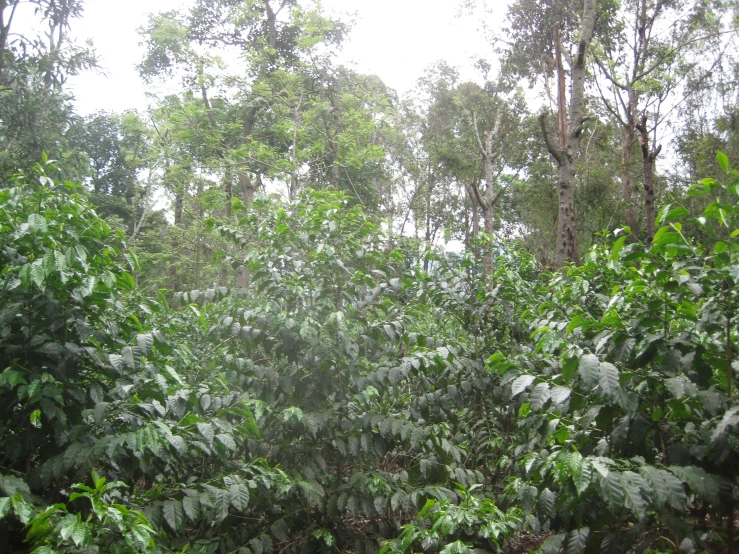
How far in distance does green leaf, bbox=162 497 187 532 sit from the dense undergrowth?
0.4 inches

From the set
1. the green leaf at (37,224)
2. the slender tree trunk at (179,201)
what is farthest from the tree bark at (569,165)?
the slender tree trunk at (179,201)

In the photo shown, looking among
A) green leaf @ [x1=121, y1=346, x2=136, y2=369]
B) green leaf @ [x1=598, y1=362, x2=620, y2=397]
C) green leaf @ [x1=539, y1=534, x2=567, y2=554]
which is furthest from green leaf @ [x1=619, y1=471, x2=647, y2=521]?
green leaf @ [x1=121, y1=346, x2=136, y2=369]

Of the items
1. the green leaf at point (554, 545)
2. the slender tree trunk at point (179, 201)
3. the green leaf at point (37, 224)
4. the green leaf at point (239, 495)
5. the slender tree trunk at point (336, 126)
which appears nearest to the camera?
the green leaf at point (554, 545)

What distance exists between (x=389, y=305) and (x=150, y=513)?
5.59ft

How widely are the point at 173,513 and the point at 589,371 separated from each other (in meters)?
1.89

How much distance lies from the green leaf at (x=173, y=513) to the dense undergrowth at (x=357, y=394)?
0.01 m

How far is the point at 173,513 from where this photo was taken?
8.65 ft

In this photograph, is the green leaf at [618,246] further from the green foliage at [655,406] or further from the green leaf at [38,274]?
the green leaf at [38,274]

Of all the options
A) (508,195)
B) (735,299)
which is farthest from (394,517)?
(508,195)

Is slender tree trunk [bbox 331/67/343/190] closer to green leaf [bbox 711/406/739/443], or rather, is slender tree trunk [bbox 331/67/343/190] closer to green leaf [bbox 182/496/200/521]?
green leaf [bbox 182/496/200/521]

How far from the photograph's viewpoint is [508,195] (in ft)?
80.1

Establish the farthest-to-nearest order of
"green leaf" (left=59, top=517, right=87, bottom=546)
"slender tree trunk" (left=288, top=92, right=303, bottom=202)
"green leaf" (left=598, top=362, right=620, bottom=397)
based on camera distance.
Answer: "slender tree trunk" (left=288, top=92, right=303, bottom=202), "green leaf" (left=598, top=362, right=620, bottom=397), "green leaf" (left=59, top=517, right=87, bottom=546)

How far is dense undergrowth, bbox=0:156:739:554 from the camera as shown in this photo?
2008 mm

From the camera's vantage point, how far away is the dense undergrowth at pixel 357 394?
2.01m
